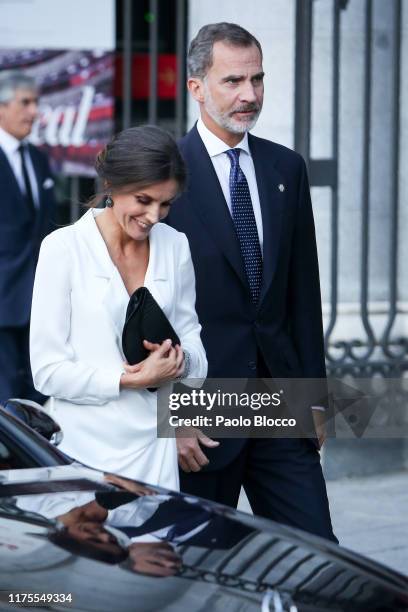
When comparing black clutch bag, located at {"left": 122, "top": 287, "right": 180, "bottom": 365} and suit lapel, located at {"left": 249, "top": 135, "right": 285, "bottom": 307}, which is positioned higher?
suit lapel, located at {"left": 249, "top": 135, "right": 285, "bottom": 307}

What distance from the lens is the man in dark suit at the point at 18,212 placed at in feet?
23.8

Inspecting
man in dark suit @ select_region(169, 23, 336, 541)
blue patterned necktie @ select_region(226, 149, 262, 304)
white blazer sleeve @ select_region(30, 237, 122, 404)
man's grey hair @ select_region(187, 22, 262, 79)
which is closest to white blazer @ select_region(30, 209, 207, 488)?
white blazer sleeve @ select_region(30, 237, 122, 404)

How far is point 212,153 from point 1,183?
3178mm

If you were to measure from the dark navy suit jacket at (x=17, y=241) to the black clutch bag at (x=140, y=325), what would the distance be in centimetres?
357

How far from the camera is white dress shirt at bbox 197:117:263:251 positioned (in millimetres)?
4309

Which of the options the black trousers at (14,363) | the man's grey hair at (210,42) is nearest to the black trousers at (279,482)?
the man's grey hair at (210,42)

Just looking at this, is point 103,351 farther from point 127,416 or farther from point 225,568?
point 225,568

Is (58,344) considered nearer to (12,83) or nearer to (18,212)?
(18,212)

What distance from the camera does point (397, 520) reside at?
6672 millimetres

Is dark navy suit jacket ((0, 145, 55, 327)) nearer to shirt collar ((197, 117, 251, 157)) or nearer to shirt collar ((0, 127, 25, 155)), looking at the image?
shirt collar ((0, 127, 25, 155))

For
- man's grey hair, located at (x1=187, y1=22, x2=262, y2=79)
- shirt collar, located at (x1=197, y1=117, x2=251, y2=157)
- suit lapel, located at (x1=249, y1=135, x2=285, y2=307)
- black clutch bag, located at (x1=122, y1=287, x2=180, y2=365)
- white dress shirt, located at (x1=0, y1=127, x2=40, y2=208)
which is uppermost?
man's grey hair, located at (x1=187, y1=22, x2=262, y2=79)

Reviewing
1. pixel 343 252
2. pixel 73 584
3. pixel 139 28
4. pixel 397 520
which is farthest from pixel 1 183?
pixel 73 584

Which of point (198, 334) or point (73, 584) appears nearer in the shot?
point (73, 584)

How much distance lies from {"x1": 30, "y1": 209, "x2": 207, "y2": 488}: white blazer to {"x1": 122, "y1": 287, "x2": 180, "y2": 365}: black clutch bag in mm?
25
